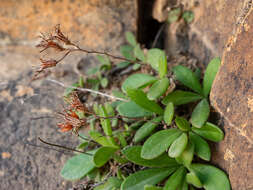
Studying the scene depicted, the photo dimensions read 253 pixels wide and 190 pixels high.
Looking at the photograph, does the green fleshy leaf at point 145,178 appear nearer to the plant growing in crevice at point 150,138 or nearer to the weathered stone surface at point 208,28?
the plant growing in crevice at point 150,138

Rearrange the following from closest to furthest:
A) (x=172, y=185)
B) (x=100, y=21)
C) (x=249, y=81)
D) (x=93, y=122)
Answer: (x=249, y=81) → (x=172, y=185) → (x=93, y=122) → (x=100, y=21)

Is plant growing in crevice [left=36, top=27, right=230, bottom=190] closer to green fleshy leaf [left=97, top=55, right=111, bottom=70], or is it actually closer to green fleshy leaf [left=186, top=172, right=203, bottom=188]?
green fleshy leaf [left=186, top=172, right=203, bottom=188]

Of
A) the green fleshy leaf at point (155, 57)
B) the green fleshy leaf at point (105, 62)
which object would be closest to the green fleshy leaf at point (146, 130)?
the green fleshy leaf at point (155, 57)

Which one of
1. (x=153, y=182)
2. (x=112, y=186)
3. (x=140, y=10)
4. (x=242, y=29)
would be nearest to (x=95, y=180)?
(x=112, y=186)

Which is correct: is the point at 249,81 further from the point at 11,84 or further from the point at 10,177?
the point at 11,84

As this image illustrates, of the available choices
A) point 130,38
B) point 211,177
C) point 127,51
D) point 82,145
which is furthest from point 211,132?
point 130,38

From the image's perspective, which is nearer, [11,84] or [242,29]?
[242,29]

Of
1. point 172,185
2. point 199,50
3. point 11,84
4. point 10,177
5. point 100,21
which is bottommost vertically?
point 10,177

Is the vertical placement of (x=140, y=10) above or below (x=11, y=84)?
above
